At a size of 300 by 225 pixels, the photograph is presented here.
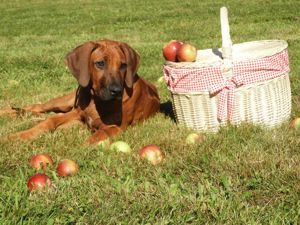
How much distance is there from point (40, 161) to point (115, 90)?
4.14ft

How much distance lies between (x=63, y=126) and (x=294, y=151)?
2.58 m

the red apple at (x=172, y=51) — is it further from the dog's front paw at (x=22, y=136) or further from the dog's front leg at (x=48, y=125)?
the dog's front paw at (x=22, y=136)

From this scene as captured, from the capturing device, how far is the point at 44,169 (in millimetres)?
4422

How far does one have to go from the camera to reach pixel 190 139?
4.93 metres

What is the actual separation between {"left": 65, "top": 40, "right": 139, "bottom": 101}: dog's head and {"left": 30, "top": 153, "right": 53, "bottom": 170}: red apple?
3.89 ft

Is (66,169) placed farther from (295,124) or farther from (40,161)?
(295,124)

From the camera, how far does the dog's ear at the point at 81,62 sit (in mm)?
5688

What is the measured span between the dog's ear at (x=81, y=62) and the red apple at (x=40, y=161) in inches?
52.7

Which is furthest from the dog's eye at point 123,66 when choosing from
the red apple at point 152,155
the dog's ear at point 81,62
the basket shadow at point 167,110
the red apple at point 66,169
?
the red apple at point 66,169

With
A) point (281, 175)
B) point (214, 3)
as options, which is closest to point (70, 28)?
point (214, 3)

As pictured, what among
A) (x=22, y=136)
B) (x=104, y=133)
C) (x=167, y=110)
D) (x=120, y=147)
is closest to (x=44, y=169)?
(x=120, y=147)

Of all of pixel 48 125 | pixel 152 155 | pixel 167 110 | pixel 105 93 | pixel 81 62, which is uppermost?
pixel 81 62

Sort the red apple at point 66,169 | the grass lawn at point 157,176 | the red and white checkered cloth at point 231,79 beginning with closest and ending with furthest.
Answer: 1. the grass lawn at point 157,176
2. the red apple at point 66,169
3. the red and white checkered cloth at point 231,79

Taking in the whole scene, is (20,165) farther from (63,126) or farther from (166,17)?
(166,17)
